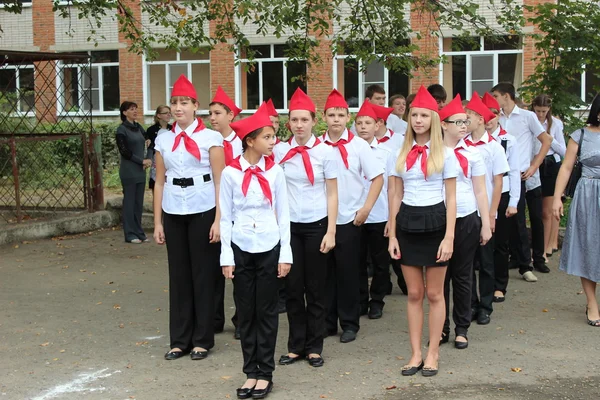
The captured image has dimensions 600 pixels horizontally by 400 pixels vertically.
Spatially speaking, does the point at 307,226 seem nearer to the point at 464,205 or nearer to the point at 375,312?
the point at 464,205

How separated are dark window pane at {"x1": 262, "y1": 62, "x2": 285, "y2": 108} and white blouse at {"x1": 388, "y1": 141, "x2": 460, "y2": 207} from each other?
2004 centimetres

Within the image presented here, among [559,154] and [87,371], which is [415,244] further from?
[559,154]

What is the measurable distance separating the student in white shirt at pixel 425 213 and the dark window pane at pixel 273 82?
20006mm

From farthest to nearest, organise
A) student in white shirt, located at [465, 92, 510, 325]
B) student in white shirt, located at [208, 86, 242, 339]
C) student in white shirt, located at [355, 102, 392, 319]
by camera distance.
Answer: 1. student in white shirt, located at [355, 102, 392, 319]
2. student in white shirt, located at [465, 92, 510, 325]
3. student in white shirt, located at [208, 86, 242, 339]

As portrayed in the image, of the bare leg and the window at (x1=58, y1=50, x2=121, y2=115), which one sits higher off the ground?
the window at (x1=58, y1=50, x2=121, y2=115)

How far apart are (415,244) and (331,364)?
1.11 metres

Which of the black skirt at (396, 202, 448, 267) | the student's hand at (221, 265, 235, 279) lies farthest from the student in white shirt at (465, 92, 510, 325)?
the student's hand at (221, 265, 235, 279)

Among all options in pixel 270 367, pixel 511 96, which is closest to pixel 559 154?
pixel 511 96

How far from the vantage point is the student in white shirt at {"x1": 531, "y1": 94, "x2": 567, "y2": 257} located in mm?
10438

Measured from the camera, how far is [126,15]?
12992 mm

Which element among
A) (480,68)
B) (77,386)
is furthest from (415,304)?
(480,68)

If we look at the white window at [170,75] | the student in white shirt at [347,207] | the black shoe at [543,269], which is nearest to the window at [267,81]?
the white window at [170,75]

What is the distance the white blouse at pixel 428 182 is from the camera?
6133 mm

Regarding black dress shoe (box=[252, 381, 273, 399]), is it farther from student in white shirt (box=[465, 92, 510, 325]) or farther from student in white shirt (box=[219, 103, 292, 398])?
student in white shirt (box=[465, 92, 510, 325])
